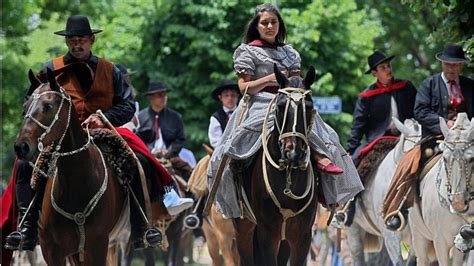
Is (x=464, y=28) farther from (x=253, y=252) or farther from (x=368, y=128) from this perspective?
(x=253, y=252)

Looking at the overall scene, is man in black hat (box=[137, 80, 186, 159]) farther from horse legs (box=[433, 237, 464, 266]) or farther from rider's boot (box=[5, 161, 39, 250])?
rider's boot (box=[5, 161, 39, 250])

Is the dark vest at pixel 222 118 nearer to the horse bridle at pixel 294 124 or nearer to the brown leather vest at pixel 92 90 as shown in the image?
the brown leather vest at pixel 92 90

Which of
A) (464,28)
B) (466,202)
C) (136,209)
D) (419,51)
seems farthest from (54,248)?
(419,51)

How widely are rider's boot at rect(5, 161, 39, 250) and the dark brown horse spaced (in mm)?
2128

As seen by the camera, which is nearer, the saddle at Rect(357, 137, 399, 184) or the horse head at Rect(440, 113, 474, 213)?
the horse head at Rect(440, 113, 474, 213)

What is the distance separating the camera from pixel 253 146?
12633 millimetres

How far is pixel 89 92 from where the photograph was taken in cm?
1331

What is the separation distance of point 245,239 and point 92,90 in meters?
2.19

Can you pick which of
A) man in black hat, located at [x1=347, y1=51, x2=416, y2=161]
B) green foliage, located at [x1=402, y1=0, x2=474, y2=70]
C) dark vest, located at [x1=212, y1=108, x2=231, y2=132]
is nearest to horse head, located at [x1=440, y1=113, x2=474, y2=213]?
green foliage, located at [x1=402, y1=0, x2=474, y2=70]

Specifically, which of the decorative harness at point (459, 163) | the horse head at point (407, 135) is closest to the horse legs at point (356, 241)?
the horse head at point (407, 135)

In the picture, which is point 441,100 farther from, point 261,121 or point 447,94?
point 261,121

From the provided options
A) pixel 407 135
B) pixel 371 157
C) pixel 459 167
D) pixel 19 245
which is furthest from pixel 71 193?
pixel 371 157

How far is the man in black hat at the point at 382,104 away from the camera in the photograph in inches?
695

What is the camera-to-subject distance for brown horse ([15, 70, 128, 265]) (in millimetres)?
11891
